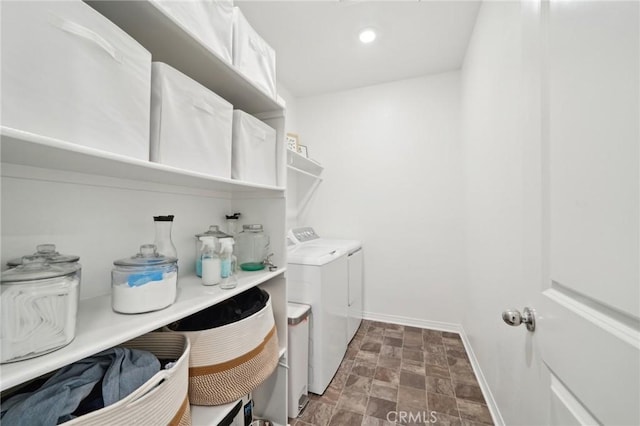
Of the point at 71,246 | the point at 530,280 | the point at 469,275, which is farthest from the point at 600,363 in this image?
the point at 469,275

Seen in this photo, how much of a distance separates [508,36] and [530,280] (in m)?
1.27

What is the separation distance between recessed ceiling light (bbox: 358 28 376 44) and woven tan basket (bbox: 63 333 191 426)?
2.42 metres

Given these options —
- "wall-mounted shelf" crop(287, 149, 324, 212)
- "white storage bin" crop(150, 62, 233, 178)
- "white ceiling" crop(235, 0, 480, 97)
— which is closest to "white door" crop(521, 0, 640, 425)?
"white storage bin" crop(150, 62, 233, 178)

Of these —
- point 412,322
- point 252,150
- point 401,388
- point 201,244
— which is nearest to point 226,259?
point 201,244

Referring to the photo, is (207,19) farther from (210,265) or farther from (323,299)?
(323,299)

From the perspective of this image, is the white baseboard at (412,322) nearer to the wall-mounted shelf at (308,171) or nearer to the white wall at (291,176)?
the white wall at (291,176)

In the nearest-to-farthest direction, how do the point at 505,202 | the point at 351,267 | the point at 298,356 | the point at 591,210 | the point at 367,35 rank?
the point at 591,210 → the point at 505,202 → the point at 298,356 → the point at 367,35 → the point at 351,267

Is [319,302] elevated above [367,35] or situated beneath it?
situated beneath

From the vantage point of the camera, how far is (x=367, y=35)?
79.7 inches

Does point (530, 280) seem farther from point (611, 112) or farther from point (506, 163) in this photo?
point (506, 163)

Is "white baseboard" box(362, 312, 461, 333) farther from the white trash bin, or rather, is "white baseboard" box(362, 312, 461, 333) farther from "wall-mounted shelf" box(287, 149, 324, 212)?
"wall-mounted shelf" box(287, 149, 324, 212)

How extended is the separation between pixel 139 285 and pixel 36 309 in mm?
218

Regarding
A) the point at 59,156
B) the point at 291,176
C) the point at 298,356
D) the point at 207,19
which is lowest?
the point at 298,356

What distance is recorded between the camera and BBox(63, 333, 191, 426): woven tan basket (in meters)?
0.52
